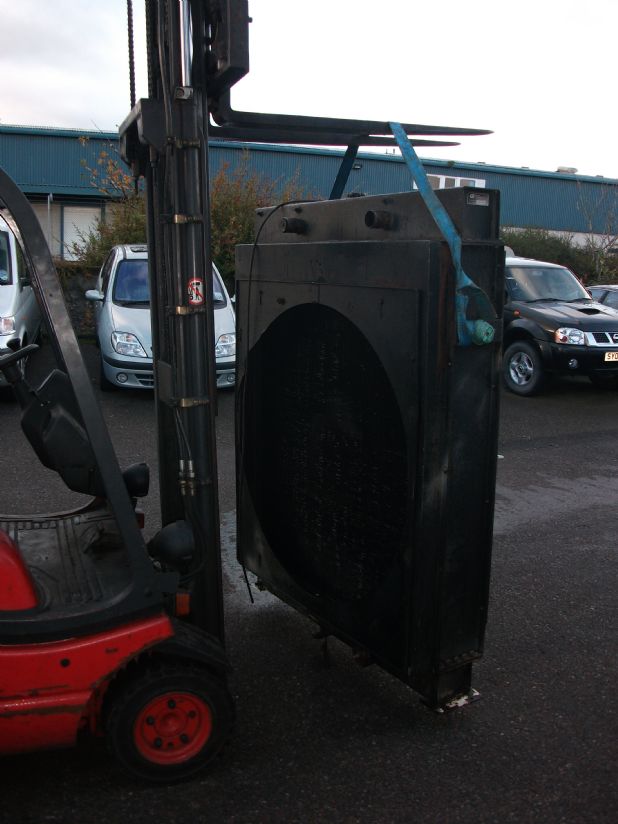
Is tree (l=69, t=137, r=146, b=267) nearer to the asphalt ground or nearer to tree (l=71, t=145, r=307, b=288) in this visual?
tree (l=71, t=145, r=307, b=288)

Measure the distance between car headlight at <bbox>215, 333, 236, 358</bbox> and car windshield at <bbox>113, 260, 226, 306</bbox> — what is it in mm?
814

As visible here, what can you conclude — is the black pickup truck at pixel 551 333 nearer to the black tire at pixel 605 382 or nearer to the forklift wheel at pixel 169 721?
the black tire at pixel 605 382

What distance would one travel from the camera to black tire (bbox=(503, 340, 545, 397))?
10.6 m

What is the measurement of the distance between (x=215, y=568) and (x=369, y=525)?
2.18 ft

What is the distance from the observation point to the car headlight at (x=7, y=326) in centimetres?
866

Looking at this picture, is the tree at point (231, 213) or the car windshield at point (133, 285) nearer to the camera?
the car windshield at point (133, 285)

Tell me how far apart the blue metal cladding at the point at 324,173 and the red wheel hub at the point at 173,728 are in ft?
77.3

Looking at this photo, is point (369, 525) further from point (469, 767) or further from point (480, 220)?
point (480, 220)

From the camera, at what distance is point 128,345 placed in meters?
9.25

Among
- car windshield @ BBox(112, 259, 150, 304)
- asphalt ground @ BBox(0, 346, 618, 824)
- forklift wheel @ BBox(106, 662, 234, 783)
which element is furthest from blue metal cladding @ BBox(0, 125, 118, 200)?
forklift wheel @ BBox(106, 662, 234, 783)

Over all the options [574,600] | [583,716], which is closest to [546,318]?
[574,600]

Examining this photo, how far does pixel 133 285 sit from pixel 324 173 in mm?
22468

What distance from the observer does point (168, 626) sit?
2.79 metres

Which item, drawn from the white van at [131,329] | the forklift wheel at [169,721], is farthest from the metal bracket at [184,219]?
the white van at [131,329]
